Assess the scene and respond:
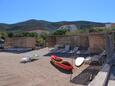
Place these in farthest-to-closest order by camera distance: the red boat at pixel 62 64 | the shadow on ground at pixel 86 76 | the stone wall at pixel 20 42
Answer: the stone wall at pixel 20 42, the red boat at pixel 62 64, the shadow on ground at pixel 86 76

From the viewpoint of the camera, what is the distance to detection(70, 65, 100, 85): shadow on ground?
458 inches

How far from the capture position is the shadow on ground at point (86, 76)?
11.6 metres

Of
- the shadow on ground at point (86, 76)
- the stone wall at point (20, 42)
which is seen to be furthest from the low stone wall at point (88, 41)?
the shadow on ground at point (86, 76)

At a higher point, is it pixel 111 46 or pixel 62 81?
pixel 111 46

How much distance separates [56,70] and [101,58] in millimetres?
3163

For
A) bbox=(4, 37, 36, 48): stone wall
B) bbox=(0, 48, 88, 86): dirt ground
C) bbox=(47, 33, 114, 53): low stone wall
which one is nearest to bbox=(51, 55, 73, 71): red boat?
bbox=(0, 48, 88, 86): dirt ground

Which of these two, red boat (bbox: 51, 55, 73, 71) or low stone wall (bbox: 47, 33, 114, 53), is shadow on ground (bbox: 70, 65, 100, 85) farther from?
low stone wall (bbox: 47, 33, 114, 53)

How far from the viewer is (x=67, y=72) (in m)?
14.1

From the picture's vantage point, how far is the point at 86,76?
12.7m

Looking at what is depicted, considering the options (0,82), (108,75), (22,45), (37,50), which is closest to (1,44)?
(22,45)

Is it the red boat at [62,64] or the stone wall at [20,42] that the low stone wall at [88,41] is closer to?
the stone wall at [20,42]

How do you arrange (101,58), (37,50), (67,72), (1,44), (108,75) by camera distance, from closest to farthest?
1. (108,75)
2. (67,72)
3. (101,58)
4. (37,50)
5. (1,44)

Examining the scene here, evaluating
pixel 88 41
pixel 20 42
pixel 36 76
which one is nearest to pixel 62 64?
pixel 36 76

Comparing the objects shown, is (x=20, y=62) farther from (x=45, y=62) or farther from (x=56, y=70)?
(x=56, y=70)
